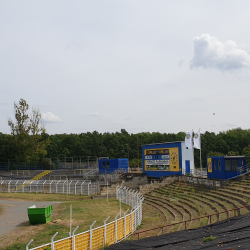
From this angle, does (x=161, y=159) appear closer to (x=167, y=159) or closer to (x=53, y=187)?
(x=167, y=159)

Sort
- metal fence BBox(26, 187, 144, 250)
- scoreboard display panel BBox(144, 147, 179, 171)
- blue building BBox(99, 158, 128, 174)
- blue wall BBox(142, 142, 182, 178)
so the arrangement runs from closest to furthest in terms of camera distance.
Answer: metal fence BBox(26, 187, 144, 250), blue wall BBox(142, 142, 182, 178), scoreboard display panel BBox(144, 147, 179, 171), blue building BBox(99, 158, 128, 174)

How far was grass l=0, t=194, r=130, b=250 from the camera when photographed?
15789 mm

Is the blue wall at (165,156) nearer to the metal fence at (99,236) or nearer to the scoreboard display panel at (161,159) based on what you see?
the scoreboard display panel at (161,159)

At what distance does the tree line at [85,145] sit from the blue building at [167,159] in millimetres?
17172

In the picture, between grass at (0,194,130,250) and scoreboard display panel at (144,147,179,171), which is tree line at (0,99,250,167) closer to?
scoreboard display panel at (144,147,179,171)

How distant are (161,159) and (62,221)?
24.1 metres

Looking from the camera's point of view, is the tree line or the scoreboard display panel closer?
the scoreboard display panel

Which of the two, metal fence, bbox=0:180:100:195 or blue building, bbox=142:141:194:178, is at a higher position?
blue building, bbox=142:141:194:178

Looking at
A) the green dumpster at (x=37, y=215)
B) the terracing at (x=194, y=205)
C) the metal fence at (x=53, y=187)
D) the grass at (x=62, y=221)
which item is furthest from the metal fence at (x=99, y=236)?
the metal fence at (x=53, y=187)

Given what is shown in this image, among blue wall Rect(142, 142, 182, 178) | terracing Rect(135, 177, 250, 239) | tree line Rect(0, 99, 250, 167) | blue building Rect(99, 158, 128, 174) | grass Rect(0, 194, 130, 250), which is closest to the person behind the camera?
grass Rect(0, 194, 130, 250)

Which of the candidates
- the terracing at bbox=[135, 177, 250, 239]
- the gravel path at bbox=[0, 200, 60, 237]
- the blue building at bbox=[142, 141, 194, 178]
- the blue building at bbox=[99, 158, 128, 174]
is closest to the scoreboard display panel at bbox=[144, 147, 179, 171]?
the blue building at bbox=[142, 141, 194, 178]

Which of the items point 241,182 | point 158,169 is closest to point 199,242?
point 241,182

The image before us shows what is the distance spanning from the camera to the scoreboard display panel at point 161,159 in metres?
40.1

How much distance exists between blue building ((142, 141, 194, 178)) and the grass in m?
11.8
